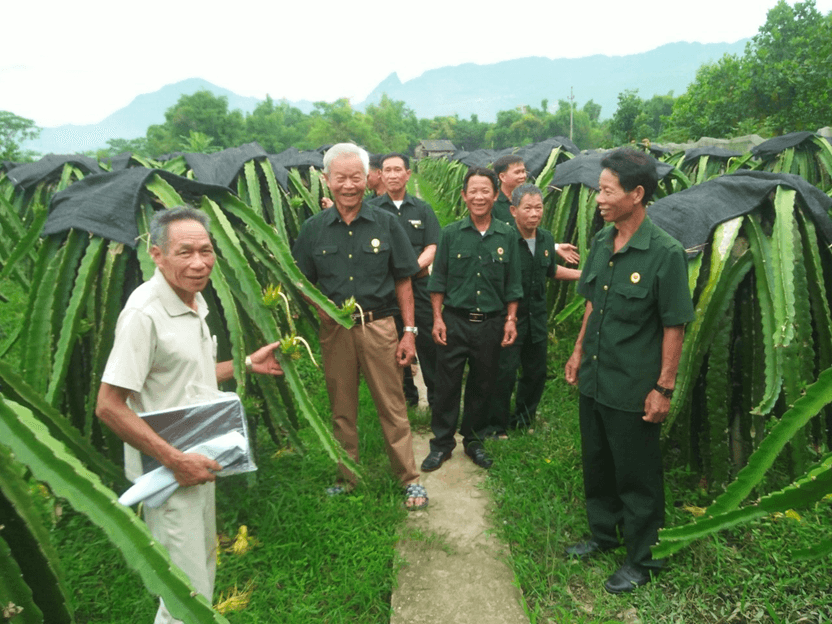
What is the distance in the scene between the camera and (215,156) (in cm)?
487

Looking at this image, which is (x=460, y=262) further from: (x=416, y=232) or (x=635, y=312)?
(x=635, y=312)

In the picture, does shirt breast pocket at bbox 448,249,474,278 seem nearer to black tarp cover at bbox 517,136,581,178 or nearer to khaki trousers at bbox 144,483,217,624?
khaki trousers at bbox 144,483,217,624

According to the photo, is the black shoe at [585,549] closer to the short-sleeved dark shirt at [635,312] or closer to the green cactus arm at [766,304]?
the short-sleeved dark shirt at [635,312]

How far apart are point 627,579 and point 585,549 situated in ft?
0.91

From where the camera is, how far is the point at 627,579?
8.32ft

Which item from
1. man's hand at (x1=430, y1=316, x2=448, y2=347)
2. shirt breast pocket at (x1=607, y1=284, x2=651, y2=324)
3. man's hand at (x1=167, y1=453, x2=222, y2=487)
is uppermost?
shirt breast pocket at (x1=607, y1=284, x2=651, y2=324)

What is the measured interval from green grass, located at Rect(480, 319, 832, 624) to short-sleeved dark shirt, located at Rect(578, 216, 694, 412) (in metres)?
0.83

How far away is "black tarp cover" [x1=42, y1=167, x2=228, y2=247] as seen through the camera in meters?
2.31

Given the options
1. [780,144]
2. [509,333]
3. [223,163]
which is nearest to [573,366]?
[509,333]

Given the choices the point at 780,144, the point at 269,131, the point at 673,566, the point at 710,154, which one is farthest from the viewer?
the point at 269,131

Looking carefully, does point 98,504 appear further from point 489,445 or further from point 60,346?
point 489,445

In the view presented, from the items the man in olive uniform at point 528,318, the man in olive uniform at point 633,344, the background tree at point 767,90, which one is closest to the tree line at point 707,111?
the background tree at point 767,90

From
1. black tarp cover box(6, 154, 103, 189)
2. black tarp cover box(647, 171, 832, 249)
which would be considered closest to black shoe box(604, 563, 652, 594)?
black tarp cover box(647, 171, 832, 249)

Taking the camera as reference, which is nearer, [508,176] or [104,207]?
[104,207]
